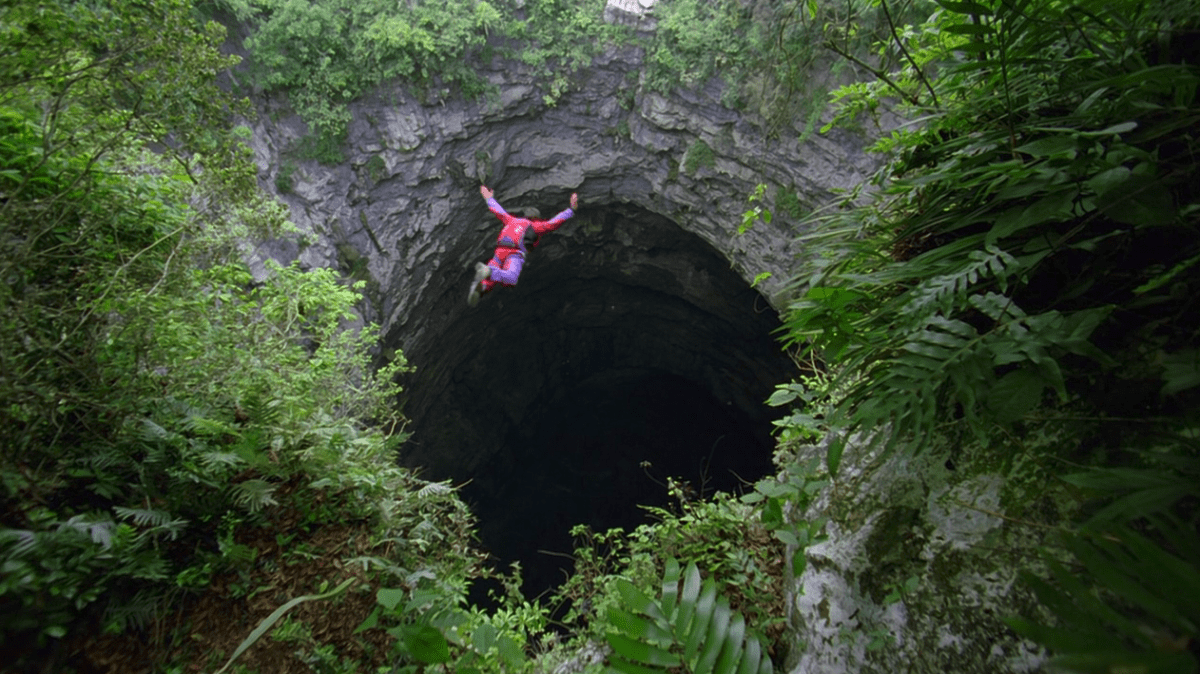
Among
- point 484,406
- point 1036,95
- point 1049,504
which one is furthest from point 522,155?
point 1049,504

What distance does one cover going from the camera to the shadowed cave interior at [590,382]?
1014 centimetres

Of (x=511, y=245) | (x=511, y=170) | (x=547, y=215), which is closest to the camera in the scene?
(x=511, y=245)

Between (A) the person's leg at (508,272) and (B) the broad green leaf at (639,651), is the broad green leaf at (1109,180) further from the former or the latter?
Result: (A) the person's leg at (508,272)

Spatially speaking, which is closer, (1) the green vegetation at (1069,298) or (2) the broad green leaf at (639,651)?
(1) the green vegetation at (1069,298)

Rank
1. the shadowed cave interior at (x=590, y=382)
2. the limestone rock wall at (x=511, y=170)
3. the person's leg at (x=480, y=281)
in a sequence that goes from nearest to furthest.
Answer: the person's leg at (x=480, y=281) → the limestone rock wall at (x=511, y=170) → the shadowed cave interior at (x=590, y=382)

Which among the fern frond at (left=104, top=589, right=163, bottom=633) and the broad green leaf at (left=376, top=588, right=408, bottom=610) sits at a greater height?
the broad green leaf at (left=376, top=588, right=408, bottom=610)

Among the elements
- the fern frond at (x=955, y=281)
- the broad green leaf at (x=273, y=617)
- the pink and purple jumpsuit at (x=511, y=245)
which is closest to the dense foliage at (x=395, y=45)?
the pink and purple jumpsuit at (x=511, y=245)

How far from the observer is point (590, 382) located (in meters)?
13.5

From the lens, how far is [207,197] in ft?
9.23

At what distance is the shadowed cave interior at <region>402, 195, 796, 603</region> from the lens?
10141 mm

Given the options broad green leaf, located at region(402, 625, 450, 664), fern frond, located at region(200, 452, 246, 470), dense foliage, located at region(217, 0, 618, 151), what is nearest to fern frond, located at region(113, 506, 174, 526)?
fern frond, located at region(200, 452, 246, 470)

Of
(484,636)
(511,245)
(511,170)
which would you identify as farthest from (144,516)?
(511,170)

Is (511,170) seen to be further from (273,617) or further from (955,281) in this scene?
(955,281)

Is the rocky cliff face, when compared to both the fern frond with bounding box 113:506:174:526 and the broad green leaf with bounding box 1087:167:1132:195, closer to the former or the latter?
the fern frond with bounding box 113:506:174:526
